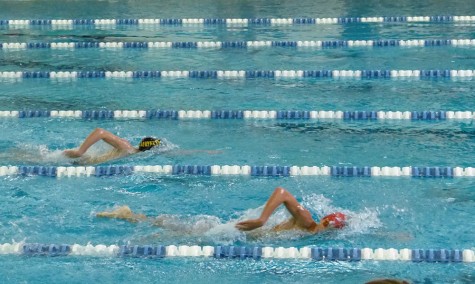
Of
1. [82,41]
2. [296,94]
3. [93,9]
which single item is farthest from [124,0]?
[296,94]

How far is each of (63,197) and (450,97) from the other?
12.6 ft

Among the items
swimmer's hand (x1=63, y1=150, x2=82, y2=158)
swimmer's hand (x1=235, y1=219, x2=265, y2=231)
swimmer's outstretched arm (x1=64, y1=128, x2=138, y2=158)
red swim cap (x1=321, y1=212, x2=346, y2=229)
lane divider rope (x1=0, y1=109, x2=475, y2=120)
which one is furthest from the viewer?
lane divider rope (x1=0, y1=109, x2=475, y2=120)

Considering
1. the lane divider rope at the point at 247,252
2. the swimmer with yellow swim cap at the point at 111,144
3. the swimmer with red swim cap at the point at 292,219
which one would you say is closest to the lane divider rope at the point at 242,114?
the swimmer with yellow swim cap at the point at 111,144

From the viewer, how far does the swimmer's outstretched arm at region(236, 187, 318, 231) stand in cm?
528

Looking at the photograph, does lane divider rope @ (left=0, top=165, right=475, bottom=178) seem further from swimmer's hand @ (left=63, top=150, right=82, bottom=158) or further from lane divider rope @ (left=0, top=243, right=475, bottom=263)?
lane divider rope @ (left=0, top=243, right=475, bottom=263)

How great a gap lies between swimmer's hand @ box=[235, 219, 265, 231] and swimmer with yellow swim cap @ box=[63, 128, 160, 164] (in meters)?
1.68

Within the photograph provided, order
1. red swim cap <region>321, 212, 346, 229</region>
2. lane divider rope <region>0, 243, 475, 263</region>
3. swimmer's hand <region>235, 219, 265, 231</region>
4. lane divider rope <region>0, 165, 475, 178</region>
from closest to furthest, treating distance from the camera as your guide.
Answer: lane divider rope <region>0, 243, 475, 263</region>, swimmer's hand <region>235, 219, 265, 231</region>, red swim cap <region>321, 212, 346, 229</region>, lane divider rope <region>0, 165, 475, 178</region>

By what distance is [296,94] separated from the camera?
8.62 meters

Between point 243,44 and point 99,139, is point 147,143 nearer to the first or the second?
point 99,139

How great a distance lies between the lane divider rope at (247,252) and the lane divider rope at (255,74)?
429 cm

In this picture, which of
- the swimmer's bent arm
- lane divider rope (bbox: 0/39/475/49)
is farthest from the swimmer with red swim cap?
lane divider rope (bbox: 0/39/475/49)

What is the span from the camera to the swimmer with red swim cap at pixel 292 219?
5.28 meters

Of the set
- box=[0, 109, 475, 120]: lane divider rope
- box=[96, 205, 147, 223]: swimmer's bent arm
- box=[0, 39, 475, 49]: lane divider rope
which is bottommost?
box=[96, 205, 147, 223]: swimmer's bent arm

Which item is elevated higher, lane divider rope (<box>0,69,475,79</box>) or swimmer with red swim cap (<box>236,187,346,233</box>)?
lane divider rope (<box>0,69,475,79</box>)
